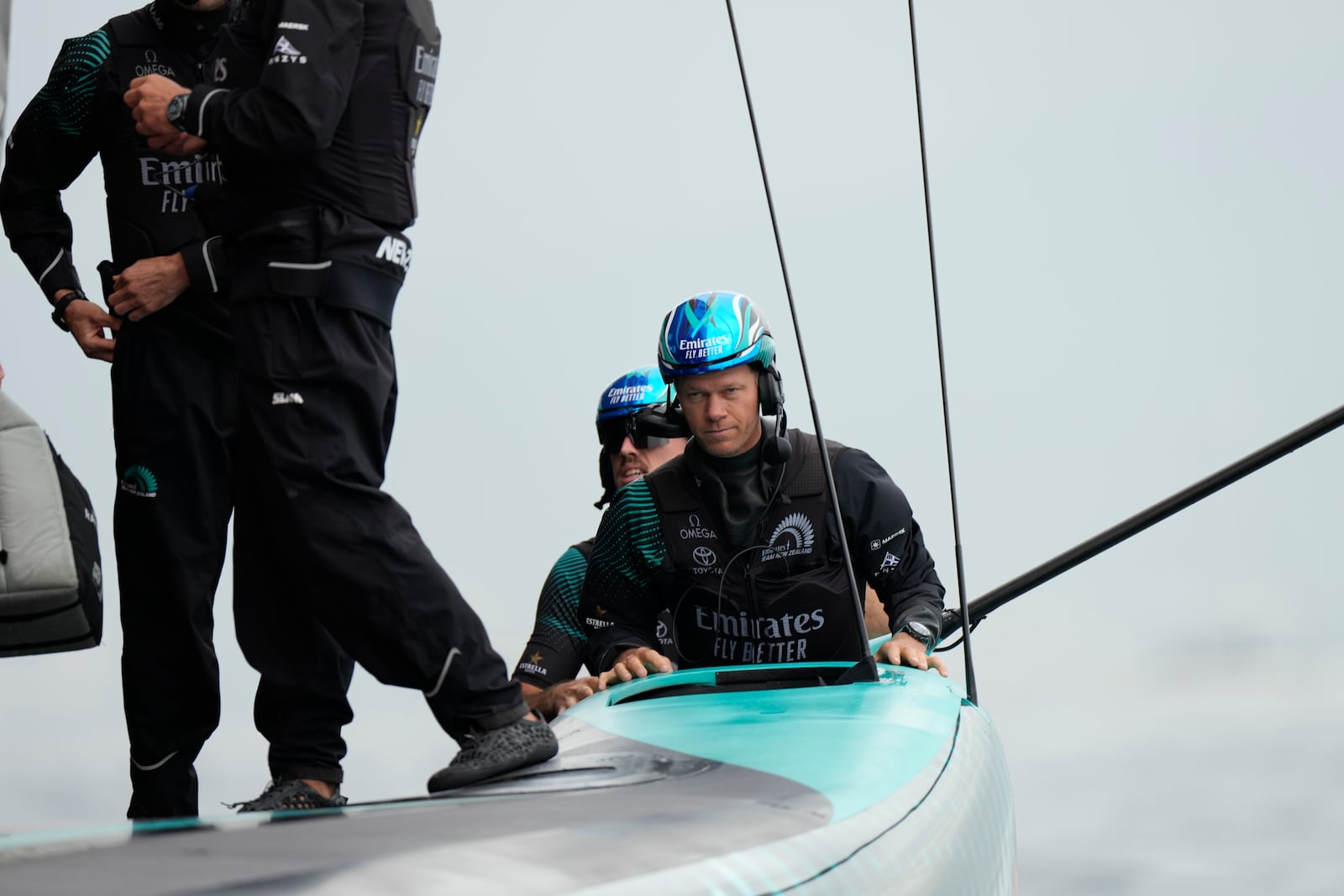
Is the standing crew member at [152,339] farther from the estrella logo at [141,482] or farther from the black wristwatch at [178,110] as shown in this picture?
the black wristwatch at [178,110]

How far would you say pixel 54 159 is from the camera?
3.06 meters

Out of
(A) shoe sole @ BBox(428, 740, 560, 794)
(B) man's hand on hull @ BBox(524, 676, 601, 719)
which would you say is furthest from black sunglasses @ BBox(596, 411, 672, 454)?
(A) shoe sole @ BBox(428, 740, 560, 794)

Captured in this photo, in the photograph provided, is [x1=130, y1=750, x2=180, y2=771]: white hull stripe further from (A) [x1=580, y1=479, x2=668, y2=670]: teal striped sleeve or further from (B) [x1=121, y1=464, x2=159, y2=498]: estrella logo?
(A) [x1=580, y1=479, x2=668, y2=670]: teal striped sleeve

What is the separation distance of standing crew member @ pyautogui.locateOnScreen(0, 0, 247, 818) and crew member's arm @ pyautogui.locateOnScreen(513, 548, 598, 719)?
1.12 meters

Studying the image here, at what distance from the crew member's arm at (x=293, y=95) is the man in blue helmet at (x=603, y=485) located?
1.74 m

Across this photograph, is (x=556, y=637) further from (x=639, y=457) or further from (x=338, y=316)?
(x=338, y=316)

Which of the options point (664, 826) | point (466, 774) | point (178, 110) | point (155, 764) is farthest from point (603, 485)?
point (664, 826)

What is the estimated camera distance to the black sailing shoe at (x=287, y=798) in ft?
6.98

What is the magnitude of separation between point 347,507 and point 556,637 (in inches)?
86.1

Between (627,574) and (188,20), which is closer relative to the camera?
(188,20)

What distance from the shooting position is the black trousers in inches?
104

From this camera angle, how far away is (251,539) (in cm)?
231

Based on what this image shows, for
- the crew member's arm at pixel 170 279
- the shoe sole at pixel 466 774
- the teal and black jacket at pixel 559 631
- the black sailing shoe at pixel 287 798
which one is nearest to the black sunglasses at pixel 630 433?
the teal and black jacket at pixel 559 631

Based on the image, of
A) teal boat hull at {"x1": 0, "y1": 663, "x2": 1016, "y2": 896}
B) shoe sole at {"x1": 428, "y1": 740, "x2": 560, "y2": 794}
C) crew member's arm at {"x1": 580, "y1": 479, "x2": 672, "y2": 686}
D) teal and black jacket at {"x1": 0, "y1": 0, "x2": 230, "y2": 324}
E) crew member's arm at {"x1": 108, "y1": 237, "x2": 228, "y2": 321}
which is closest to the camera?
teal boat hull at {"x1": 0, "y1": 663, "x2": 1016, "y2": 896}
